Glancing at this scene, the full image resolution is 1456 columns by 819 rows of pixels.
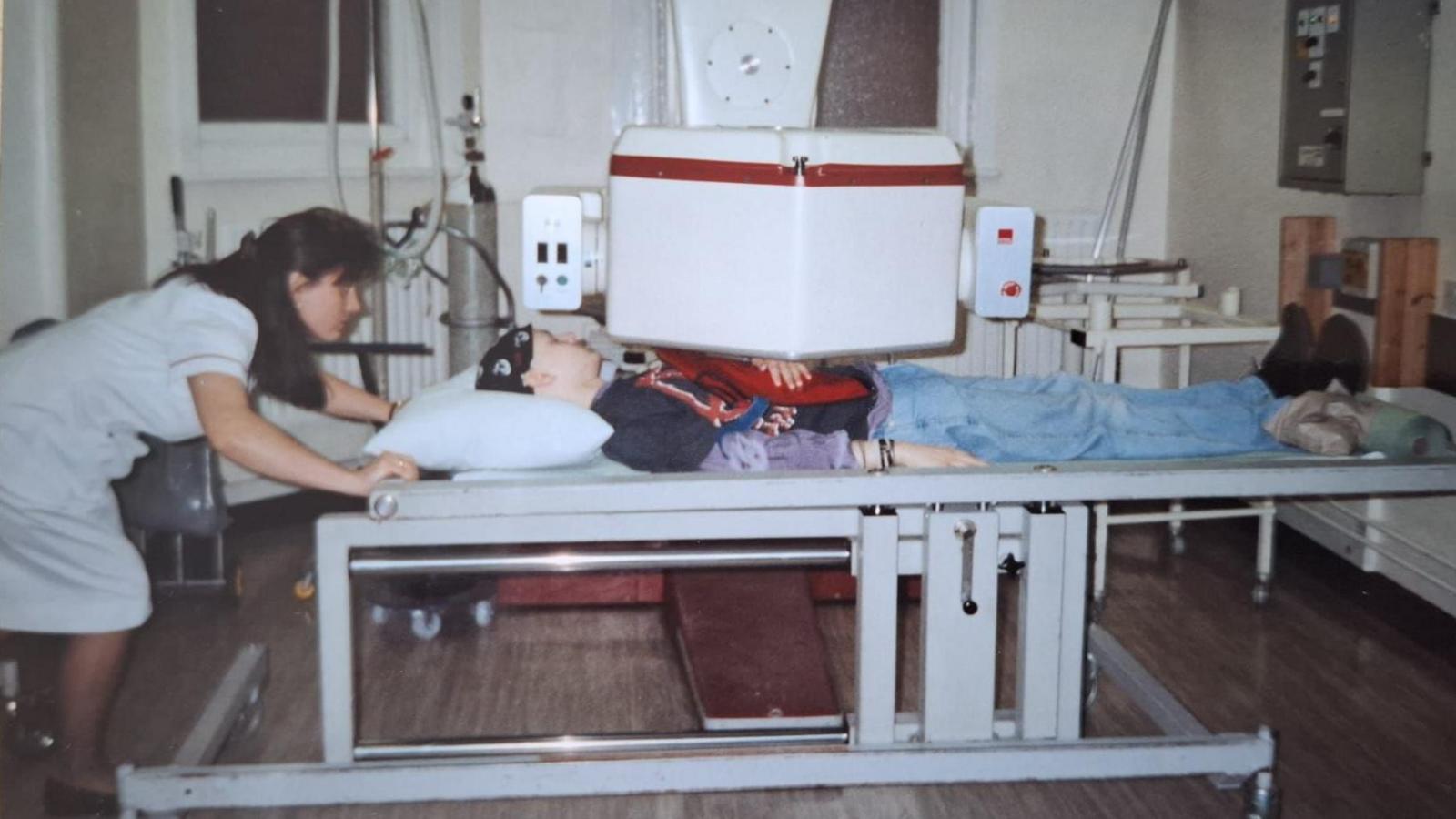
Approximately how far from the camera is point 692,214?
1.72 meters

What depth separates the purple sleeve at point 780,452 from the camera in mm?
1868

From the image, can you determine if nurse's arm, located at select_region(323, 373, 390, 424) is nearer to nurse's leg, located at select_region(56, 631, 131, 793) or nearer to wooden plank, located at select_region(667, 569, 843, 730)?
nurse's leg, located at select_region(56, 631, 131, 793)

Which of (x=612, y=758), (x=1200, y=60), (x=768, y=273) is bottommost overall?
(x=612, y=758)

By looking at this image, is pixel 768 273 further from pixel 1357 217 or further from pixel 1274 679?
pixel 1357 217

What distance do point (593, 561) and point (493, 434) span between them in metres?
0.22

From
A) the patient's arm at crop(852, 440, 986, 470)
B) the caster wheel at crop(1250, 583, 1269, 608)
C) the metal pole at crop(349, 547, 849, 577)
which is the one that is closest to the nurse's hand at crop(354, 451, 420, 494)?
the metal pole at crop(349, 547, 849, 577)

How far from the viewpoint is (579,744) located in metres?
1.88

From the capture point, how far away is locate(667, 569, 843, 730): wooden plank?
7.27 ft

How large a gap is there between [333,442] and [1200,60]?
2411 mm

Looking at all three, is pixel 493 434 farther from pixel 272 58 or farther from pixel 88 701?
pixel 272 58

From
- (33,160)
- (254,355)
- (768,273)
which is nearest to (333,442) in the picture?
(33,160)

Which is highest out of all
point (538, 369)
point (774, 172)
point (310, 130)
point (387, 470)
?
point (310, 130)

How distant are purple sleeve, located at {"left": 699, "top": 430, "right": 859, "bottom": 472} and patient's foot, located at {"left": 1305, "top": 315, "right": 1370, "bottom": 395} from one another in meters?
1.30

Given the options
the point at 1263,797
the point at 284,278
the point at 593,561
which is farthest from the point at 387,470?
the point at 1263,797
